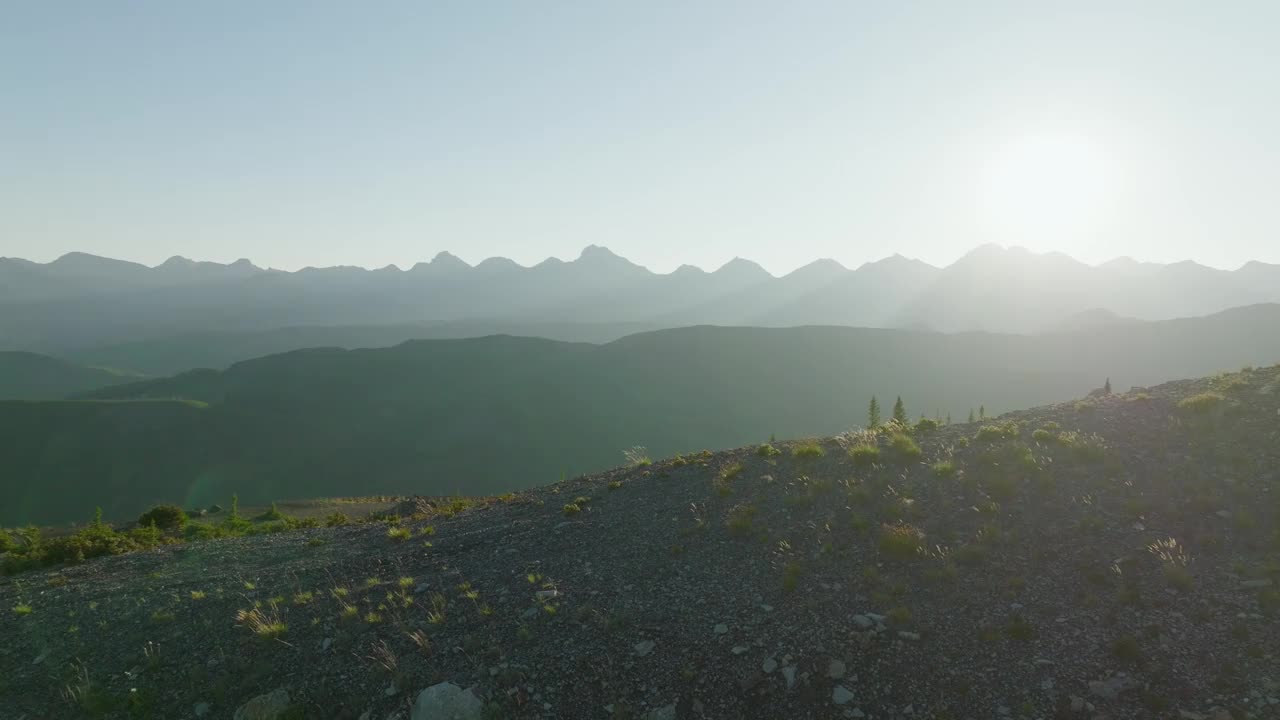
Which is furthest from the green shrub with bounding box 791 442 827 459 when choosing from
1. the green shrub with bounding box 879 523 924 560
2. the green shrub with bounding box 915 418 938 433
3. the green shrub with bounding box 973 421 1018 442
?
the green shrub with bounding box 879 523 924 560

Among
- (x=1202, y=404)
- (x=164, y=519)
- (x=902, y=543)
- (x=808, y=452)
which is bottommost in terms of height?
(x=164, y=519)

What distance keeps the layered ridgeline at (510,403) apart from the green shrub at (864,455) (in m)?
95.5

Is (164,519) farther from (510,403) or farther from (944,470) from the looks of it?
(510,403)

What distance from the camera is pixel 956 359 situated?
574ft

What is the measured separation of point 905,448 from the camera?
47.6 feet

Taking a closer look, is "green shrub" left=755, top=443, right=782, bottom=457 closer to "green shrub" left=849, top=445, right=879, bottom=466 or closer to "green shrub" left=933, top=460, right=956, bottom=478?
"green shrub" left=849, top=445, right=879, bottom=466

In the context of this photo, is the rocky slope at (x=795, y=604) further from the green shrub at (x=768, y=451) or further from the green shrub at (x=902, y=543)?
the green shrub at (x=768, y=451)

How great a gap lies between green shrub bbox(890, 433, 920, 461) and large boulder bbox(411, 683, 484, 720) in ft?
34.0

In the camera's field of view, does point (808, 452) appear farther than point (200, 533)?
No

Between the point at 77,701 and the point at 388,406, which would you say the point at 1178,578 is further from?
the point at 388,406

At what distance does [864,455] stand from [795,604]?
18.5 feet

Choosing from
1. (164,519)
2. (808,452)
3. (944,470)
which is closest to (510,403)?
(164,519)

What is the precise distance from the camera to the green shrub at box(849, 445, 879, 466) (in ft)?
47.2

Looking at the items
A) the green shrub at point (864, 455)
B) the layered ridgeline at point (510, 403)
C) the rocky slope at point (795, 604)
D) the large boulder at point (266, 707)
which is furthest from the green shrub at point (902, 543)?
the layered ridgeline at point (510, 403)
